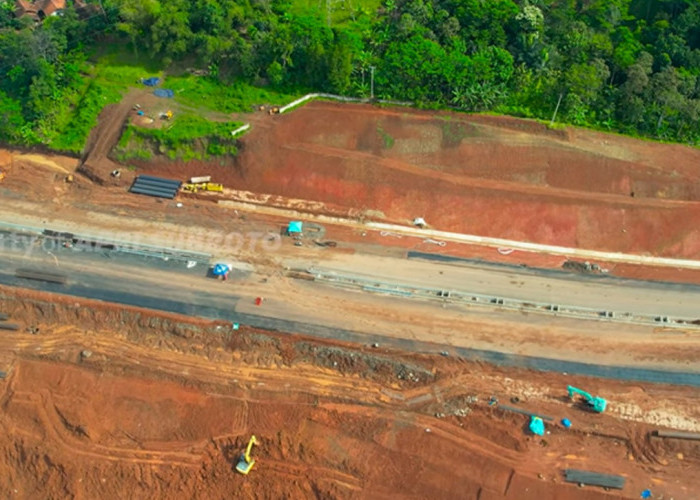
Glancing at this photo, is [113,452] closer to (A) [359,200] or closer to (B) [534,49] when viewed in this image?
(A) [359,200]

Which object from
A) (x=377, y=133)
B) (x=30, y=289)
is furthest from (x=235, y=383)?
(x=377, y=133)

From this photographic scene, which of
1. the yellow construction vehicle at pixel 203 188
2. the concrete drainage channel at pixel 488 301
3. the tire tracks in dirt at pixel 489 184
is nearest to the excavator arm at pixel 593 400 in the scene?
the concrete drainage channel at pixel 488 301

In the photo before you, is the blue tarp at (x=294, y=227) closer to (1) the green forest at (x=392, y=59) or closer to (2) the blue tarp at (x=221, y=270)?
(2) the blue tarp at (x=221, y=270)

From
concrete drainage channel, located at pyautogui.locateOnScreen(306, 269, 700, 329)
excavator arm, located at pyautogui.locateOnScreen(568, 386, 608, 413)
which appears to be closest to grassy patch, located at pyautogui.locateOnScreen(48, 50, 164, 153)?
concrete drainage channel, located at pyautogui.locateOnScreen(306, 269, 700, 329)

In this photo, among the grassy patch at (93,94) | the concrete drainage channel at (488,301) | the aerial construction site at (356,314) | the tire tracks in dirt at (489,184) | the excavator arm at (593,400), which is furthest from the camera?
the grassy patch at (93,94)

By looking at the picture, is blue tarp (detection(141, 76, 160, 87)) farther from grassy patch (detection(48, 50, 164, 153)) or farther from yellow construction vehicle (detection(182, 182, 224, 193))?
yellow construction vehicle (detection(182, 182, 224, 193))

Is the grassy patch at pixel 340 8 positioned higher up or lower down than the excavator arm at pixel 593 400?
higher up
